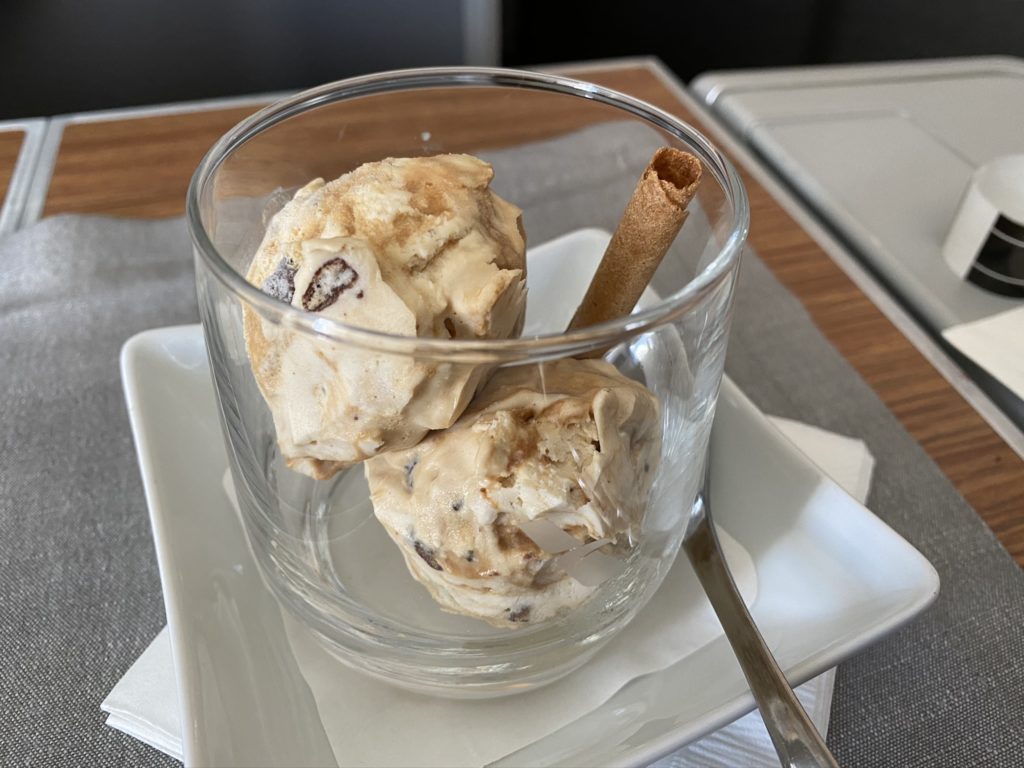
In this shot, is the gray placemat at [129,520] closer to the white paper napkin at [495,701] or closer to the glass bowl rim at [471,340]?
the white paper napkin at [495,701]

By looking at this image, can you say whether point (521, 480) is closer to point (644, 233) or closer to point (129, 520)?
point (644, 233)

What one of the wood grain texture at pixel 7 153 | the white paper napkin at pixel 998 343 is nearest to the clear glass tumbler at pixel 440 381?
the white paper napkin at pixel 998 343

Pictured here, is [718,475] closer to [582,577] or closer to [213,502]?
[582,577]

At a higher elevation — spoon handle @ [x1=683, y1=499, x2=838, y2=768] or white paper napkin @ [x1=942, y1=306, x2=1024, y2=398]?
spoon handle @ [x1=683, y1=499, x2=838, y2=768]

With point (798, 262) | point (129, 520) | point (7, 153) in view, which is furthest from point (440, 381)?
point (7, 153)

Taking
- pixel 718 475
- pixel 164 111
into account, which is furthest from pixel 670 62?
pixel 718 475

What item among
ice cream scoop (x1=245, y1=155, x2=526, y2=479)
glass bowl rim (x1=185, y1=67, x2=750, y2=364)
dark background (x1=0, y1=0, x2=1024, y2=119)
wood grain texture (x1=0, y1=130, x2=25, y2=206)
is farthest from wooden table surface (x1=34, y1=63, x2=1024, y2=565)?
dark background (x1=0, y1=0, x2=1024, y2=119)

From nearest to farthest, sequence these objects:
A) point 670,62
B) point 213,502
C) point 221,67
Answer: point 213,502
point 221,67
point 670,62

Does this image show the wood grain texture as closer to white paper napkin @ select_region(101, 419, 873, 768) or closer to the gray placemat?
the gray placemat
